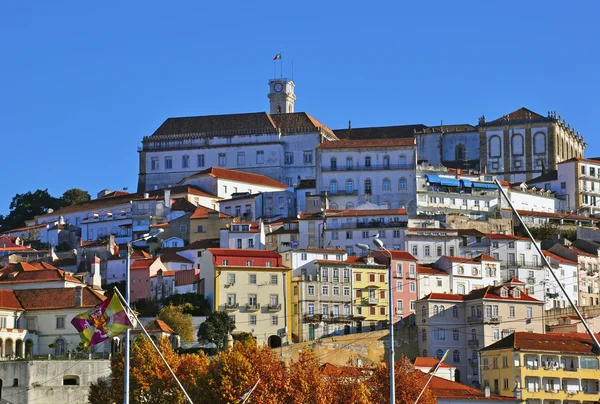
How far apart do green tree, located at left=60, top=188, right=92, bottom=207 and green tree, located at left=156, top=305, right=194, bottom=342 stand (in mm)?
54962

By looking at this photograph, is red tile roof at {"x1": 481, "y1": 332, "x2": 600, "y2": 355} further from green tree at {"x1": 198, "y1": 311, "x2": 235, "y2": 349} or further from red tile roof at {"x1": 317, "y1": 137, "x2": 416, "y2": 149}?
red tile roof at {"x1": 317, "y1": 137, "x2": 416, "y2": 149}

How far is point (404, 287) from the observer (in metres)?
109

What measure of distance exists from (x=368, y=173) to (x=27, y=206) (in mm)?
45722

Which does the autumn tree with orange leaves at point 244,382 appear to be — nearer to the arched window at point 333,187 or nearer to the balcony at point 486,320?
the balcony at point 486,320

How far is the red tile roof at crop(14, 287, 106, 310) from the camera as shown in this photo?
9850cm

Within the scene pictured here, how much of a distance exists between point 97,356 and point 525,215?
5321cm

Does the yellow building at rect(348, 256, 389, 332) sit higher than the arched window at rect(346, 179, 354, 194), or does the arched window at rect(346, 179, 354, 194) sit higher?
the arched window at rect(346, 179, 354, 194)

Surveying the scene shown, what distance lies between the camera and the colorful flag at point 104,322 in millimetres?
49656

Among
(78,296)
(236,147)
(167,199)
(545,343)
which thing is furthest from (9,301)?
(236,147)

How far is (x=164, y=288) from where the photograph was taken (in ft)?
364

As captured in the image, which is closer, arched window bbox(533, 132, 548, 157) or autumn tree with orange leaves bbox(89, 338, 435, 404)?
autumn tree with orange leaves bbox(89, 338, 435, 404)

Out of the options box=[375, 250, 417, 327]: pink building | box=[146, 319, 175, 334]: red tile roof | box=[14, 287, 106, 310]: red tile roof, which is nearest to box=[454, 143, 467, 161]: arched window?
box=[375, 250, 417, 327]: pink building

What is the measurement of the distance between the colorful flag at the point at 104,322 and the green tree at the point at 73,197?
4089 inches

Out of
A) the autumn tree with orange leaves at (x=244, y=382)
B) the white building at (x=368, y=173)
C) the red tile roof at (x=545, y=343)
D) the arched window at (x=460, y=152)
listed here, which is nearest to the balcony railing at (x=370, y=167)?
the white building at (x=368, y=173)
